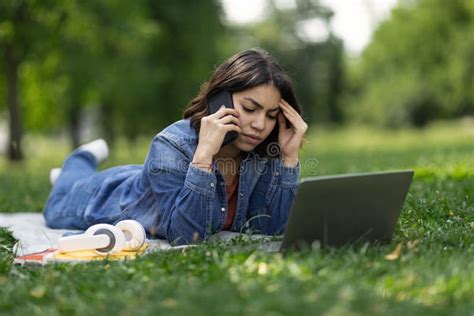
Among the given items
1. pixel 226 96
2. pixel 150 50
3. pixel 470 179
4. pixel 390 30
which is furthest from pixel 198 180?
pixel 390 30

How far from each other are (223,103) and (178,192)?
645mm

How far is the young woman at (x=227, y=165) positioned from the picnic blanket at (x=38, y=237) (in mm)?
129

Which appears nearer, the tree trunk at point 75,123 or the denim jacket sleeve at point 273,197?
the denim jacket sleeve at point 273,197

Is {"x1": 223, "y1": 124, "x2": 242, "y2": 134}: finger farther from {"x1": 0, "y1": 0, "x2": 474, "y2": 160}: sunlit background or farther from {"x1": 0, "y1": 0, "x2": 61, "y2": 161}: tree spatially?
{"x1": 0, "y1": 0, "x2": 61, "y2": 161}: tree

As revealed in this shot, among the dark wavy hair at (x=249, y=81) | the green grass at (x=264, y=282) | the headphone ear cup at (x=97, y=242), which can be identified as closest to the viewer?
the green grass at (x=264, y=282)

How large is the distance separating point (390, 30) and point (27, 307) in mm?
41990

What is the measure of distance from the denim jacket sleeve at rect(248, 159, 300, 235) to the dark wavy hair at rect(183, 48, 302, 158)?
142mm

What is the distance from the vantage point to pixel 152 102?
28.1 metres

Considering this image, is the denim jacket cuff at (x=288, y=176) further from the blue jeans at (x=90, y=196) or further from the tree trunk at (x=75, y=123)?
the tree trunk at (x=75, y=123)

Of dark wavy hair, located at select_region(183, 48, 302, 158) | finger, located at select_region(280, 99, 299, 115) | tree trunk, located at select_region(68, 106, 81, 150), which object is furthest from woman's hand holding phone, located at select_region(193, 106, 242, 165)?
tree trunk, located at select_region(68, 106, 81, 150)

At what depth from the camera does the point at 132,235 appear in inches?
165

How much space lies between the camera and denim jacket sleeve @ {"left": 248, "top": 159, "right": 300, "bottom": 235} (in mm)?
4809

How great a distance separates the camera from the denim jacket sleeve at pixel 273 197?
4.81m

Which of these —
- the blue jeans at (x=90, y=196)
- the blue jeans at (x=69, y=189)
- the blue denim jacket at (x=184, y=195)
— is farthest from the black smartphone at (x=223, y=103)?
the blue jeans at (x=69, y=189)
